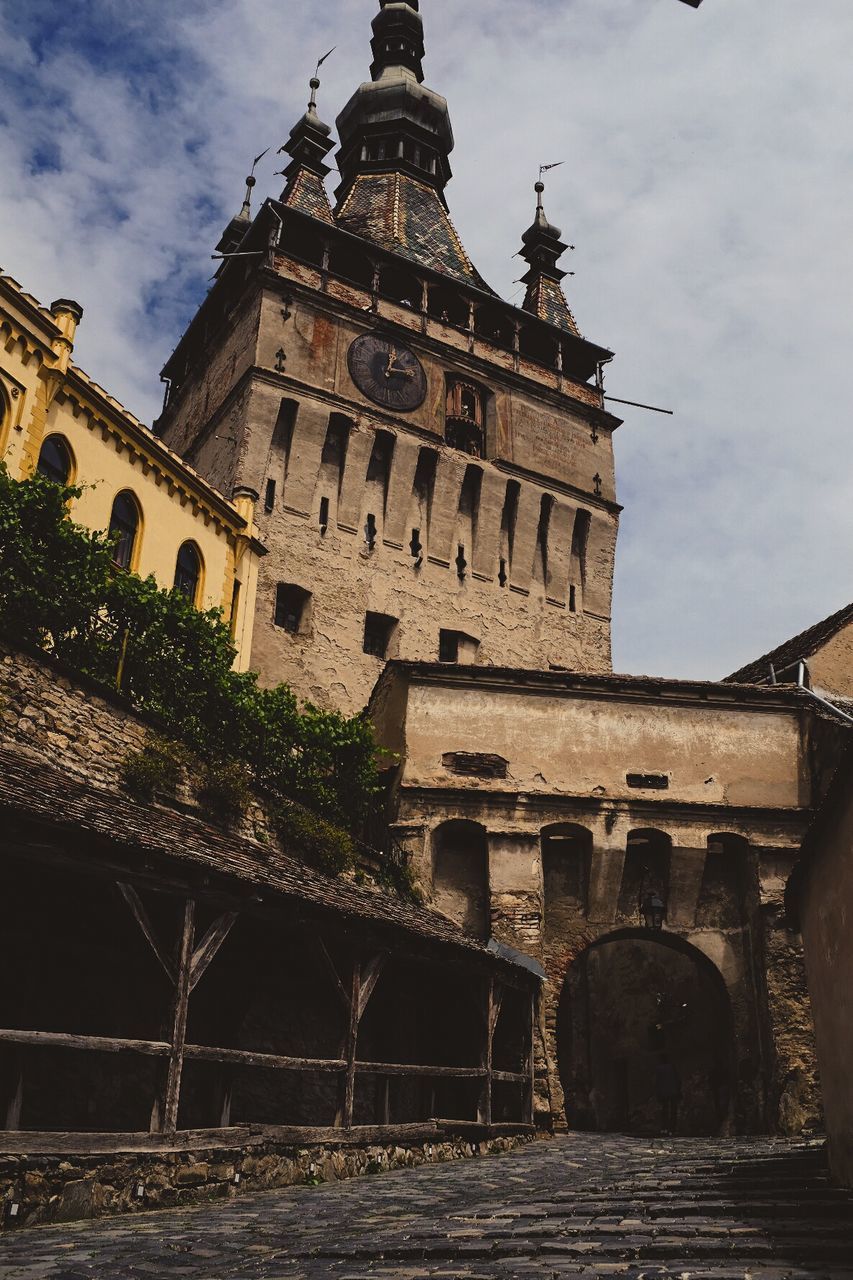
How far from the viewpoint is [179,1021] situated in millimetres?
8984

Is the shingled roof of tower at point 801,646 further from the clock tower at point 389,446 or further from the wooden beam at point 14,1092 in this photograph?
the wooden beam at point 14,1092

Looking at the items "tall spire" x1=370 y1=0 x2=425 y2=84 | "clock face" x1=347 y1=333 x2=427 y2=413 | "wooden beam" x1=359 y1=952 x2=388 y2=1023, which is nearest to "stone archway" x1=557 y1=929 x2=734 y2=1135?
"wooden beam" x1=359 y1=952 x2=388 y2=1023

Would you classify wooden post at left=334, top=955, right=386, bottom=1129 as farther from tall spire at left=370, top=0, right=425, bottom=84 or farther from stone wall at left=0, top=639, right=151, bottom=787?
tall spire at left=370, top=0, right=425, bottom=84

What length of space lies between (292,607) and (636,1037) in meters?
12.6

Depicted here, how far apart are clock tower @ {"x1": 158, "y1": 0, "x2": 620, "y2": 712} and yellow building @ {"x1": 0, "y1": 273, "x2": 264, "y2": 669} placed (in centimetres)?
213

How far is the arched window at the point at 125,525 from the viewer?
19875 mm

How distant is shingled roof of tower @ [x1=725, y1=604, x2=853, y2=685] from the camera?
77.5ft

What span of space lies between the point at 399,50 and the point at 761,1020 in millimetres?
42000

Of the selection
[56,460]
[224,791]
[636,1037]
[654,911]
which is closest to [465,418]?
[56,460]

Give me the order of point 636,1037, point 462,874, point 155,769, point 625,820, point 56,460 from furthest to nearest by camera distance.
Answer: point 636,1037 < point 56,460 < point 625,820 < point 462,874 < point 155,769

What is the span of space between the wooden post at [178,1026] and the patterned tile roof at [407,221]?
92.2 feet

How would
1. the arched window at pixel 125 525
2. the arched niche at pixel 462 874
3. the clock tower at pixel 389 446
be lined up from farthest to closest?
the clock tower at pixel 389 446 → the arched window at pixel 125 525 → the arched niche at pixel 462 874

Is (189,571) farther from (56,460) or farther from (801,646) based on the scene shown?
(801,646)

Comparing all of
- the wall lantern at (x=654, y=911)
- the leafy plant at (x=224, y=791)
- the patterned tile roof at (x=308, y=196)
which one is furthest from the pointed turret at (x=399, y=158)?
the leafy plant at (x=224, y=791)
